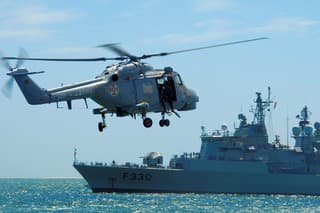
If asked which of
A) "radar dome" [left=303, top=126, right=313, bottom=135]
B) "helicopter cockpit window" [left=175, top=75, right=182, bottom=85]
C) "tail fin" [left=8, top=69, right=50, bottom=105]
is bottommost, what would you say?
"tail fin" [left=8, top=69, right=50, bottom=105]

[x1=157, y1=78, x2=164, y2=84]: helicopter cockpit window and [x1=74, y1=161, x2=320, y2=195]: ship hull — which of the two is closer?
[x1=157, y1=78, x2=164, y2=84]: helicopter cockpit window

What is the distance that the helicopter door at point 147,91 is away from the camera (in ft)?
105

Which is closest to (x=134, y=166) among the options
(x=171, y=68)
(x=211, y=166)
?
(x=211, y=166)

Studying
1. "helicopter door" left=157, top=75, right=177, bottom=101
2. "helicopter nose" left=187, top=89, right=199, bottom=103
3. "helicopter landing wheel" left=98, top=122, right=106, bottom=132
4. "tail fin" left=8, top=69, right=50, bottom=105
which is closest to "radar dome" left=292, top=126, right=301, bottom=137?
"helicopter nose" left=187, top=89, right=199, bottom=103

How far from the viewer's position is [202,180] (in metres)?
78.5

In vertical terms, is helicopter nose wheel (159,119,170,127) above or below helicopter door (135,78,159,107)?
below

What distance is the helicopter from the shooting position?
30.9m

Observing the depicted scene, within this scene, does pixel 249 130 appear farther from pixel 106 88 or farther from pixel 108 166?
pixel 106 88

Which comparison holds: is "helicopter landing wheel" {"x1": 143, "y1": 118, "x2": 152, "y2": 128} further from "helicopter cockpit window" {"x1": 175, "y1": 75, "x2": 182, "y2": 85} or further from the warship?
the warship

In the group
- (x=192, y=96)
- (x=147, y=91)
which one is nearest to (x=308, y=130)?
(x=192, y=96)

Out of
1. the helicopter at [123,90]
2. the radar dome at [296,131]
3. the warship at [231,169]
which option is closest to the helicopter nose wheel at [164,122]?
the helicopter at [123,90]

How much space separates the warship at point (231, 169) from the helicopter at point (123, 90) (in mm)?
45615

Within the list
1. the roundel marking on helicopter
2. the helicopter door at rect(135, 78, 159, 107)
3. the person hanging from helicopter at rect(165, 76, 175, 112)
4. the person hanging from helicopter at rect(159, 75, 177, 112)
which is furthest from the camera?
the person hanging from helicopter at rect(165, 76, 175, 112)

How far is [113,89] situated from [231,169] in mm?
48426
